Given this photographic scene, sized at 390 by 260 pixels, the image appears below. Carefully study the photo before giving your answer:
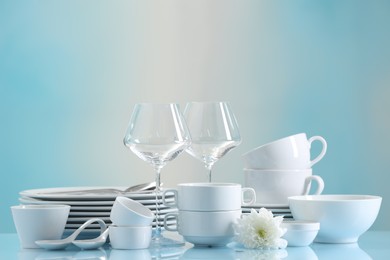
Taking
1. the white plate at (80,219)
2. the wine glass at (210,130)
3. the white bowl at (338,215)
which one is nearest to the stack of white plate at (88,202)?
the white plate at (80,219)

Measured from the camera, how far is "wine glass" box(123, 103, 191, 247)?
4.09 ft

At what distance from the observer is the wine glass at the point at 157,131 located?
1246mm

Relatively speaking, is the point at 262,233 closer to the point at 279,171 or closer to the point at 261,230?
the point at 261,230

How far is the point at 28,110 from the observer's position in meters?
3.35

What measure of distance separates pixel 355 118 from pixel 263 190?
6.69 feet

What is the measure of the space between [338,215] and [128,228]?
0.33 meters

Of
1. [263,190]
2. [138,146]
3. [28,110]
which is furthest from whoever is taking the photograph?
[28,110]

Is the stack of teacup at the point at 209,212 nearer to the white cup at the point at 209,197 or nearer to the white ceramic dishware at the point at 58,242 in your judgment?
the white cup at the point at 209,197

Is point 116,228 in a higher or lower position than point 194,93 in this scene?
lower

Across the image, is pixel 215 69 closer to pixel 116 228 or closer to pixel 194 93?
pixel 194 93

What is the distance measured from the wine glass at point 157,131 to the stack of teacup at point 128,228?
61 mm

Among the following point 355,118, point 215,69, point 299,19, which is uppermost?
point 299,19

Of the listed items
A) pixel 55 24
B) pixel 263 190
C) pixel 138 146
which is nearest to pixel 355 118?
pixel 55 24

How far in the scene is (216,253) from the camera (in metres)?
1.15
